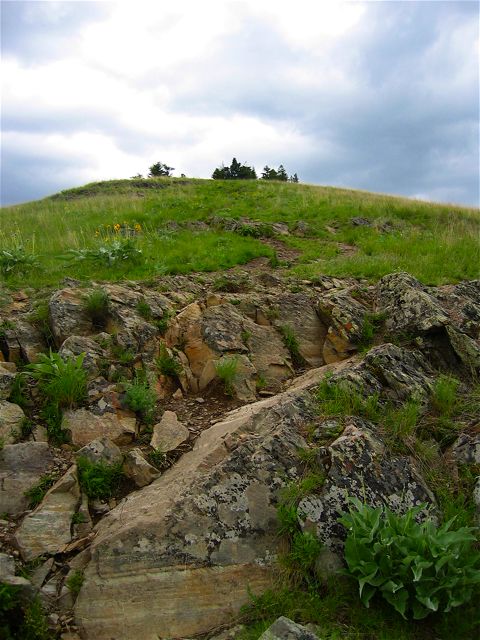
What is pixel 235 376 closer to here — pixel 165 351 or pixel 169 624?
pixel 165 351

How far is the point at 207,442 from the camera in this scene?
5344 mm

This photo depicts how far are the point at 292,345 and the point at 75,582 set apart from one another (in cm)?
438

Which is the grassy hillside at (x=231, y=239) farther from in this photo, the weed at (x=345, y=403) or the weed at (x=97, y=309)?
the weed at (x=345, y=403)

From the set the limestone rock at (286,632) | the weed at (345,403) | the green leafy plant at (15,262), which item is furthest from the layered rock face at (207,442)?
the green leafy plant at (15,262)

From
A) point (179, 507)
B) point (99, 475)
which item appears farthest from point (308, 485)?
point (99, 475)

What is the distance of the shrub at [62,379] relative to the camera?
5.55 metres

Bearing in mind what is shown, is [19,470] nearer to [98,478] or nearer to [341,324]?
[98,478]

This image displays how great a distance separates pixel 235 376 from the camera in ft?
21.7

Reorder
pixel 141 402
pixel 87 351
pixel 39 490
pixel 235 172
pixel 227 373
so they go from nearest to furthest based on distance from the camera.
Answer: pixel 39 490
pixel 141 402
pixel 87 351
pixel 227 373
pixel 235 172

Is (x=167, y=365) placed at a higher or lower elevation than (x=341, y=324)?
lower

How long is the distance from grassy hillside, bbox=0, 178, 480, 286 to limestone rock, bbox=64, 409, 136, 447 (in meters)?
4.00

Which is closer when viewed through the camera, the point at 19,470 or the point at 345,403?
the point at 19,470

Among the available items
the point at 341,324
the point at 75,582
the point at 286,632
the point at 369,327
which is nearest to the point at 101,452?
the point at 75,582

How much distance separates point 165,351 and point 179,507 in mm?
2679
